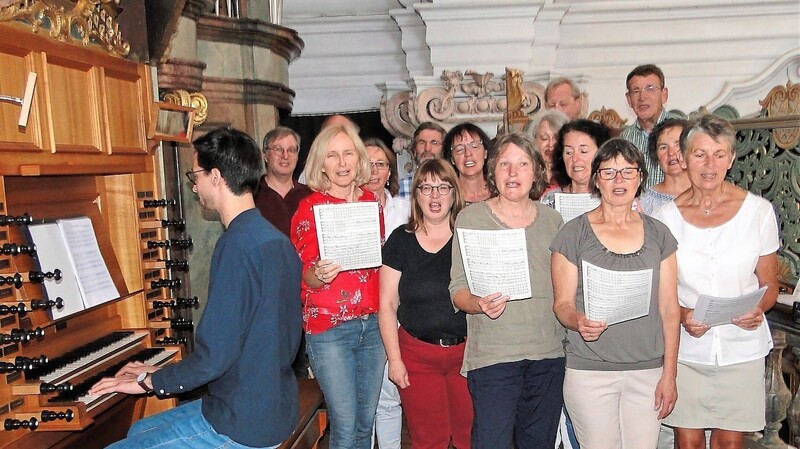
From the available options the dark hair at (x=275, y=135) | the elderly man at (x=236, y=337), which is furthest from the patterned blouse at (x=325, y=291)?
the dark hair at (x=275, y=135)

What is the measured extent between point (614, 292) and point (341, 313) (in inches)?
42.2

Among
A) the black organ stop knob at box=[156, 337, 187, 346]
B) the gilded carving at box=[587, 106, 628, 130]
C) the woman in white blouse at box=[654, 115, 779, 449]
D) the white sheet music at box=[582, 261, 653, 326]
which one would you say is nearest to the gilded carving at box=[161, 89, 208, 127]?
the black organ stop knob at box=[156, 337, 187, 346]

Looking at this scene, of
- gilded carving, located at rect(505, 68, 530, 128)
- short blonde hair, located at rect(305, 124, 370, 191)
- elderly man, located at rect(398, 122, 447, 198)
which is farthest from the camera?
gilded carving, located at rect(505, 68, 530, 128)

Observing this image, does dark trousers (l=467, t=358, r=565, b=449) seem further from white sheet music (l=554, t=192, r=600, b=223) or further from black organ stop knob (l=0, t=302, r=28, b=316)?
black organ stop knob (l=0, t=302, r=28, b=316)

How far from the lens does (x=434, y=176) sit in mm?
2785

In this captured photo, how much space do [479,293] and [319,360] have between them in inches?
28.8

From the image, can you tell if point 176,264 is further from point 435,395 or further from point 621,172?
point 621,172

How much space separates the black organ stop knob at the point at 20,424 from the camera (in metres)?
2.18

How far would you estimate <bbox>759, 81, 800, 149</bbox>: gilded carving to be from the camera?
3.31 meters

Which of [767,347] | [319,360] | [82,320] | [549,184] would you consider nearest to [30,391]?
[82,320]

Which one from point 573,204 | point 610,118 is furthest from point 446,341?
point 610,118

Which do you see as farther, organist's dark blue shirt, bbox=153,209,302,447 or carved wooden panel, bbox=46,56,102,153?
carved wooden panel, bbox=46,56,102,153

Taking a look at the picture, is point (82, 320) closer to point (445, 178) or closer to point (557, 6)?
point (445, 178)

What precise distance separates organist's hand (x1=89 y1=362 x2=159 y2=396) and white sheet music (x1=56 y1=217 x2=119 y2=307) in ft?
1.74
